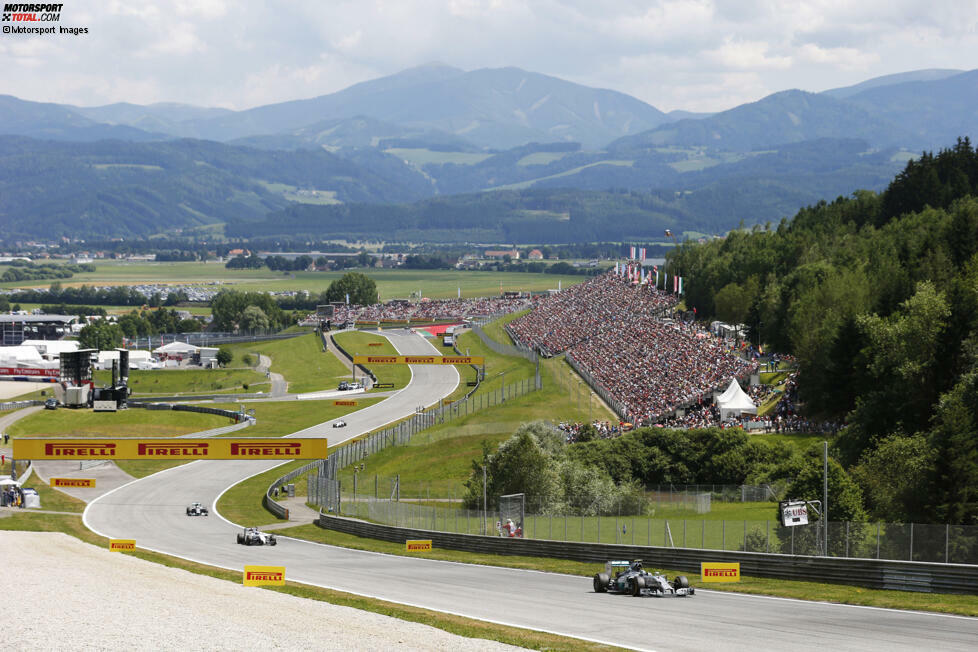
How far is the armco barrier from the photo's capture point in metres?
30.4

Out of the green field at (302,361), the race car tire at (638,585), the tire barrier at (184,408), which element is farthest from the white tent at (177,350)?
the race car tire at (638,585)

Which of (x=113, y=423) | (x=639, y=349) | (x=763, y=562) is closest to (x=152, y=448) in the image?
(x=763, y=562)

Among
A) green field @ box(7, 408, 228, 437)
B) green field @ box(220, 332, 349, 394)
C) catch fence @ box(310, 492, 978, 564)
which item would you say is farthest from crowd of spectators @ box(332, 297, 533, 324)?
catch fence @ box(310, 492, 978, 564)

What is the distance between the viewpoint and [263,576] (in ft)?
117

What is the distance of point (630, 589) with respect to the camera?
32.5 metres

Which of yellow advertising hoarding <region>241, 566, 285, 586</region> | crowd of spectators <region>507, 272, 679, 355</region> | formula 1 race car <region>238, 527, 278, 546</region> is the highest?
crowd of spectators <region>507, 272, 679, 355</region>

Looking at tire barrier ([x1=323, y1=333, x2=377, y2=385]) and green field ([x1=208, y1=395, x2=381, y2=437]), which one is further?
tire barrier ([x1=323, y1=333, x2=377, y2=385])

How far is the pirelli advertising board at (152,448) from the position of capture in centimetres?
5197

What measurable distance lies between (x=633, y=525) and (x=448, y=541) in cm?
1030

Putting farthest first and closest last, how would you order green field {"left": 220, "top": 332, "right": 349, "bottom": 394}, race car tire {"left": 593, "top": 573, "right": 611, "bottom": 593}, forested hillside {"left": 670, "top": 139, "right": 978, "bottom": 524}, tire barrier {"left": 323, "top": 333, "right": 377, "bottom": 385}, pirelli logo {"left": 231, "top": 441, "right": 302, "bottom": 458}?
green field {"left": 220, "top": 332, "right": 349, "bottom": 394} < tire barrier {"left": 323, "top": 333, "right": 377, "bottom": 385} < pirelli logo {"left": 231, "top": 441, "right": 302, "bottom": 458} < forested hillside {"left": 670, "top": 139, "right": 978, "bottom": 524} < race car tire {"left": 593, "top": 573, "right": 611, "bottom": 593}

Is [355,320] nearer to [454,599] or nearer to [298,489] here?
[298,489]

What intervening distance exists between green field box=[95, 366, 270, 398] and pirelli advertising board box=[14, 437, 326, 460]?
64975 mm

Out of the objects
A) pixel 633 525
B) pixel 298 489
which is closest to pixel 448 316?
pixel 298 489

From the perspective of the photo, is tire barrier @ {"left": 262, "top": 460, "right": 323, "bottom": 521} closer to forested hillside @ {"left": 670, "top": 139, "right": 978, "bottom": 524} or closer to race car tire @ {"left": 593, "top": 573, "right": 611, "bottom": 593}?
forested hillside @ {"left": 670, "top": 139, "right": 978, "bottom": 524}
